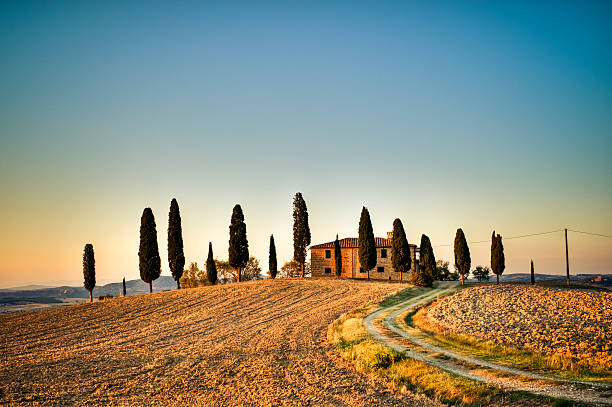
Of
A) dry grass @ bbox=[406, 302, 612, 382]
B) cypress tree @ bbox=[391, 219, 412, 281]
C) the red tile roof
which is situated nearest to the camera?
dry grass @ bbox=[406, 302, 612, 382]

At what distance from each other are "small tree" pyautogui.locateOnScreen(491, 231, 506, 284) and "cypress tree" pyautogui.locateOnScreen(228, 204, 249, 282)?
42.5 metres

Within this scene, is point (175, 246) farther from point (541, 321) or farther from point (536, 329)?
point (536, 329)

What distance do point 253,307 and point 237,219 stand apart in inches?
1006

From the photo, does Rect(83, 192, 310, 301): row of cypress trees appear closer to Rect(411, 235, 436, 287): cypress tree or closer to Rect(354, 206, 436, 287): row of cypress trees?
Rect(354, 206, 436, 287): row of cypress trees

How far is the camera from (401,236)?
6600cm

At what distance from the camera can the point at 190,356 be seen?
74.9 ft

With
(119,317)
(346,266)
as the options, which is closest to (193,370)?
(119,317)

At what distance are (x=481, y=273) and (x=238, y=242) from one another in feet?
165

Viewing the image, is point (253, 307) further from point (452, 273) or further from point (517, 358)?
point (452, 273)

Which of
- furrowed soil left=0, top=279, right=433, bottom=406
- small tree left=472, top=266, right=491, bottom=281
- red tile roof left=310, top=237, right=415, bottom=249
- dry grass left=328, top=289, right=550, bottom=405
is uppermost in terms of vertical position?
red tile roof left=310, top=237, right=415, bottom=249

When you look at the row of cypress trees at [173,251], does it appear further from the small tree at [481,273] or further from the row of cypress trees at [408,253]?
the small tree at [481,273]

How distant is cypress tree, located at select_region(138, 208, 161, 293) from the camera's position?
60.0 metres

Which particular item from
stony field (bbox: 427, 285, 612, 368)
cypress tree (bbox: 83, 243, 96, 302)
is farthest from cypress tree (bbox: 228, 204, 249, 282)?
stony field (bbox: 427, 285, 612, 368)

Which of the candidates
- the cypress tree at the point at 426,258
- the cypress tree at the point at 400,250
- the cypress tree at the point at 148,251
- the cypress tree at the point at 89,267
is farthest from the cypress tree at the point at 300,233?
the cypress tree at the point at 89,267
